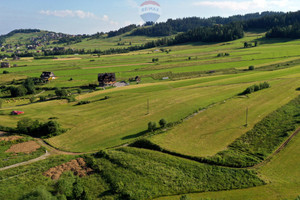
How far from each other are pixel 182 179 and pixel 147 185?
18.9 ft

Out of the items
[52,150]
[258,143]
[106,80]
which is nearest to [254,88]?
[258,143]


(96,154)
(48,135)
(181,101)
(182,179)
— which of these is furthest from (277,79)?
(48,135)

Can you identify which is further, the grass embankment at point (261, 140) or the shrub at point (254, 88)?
the shrub at point (254, 88)

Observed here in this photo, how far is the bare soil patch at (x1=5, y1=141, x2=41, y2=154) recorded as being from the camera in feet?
154

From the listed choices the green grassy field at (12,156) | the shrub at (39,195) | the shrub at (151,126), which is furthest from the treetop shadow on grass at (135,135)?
the shrub at (39,195)

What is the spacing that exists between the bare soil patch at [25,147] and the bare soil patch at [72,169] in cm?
1199

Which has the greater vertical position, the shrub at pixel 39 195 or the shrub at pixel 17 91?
the shrub at pixel 17 91

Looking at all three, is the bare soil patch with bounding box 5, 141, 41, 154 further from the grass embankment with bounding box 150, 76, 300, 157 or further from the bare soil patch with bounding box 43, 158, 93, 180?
the grass embankment with bounding box 150, 76, 300, 157

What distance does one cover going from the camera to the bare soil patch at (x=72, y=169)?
121 feet

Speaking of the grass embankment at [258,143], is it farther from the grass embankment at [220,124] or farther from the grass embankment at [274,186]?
the grass embankment at [274,186]

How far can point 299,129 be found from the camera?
4791cm

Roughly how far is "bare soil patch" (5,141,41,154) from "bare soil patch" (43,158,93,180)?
12.0 meters

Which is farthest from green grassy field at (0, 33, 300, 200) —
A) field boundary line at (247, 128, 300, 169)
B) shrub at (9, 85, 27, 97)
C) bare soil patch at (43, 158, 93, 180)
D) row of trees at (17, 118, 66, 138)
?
shrub at (9, 85, 27, 97)

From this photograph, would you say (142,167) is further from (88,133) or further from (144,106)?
(144,106)
